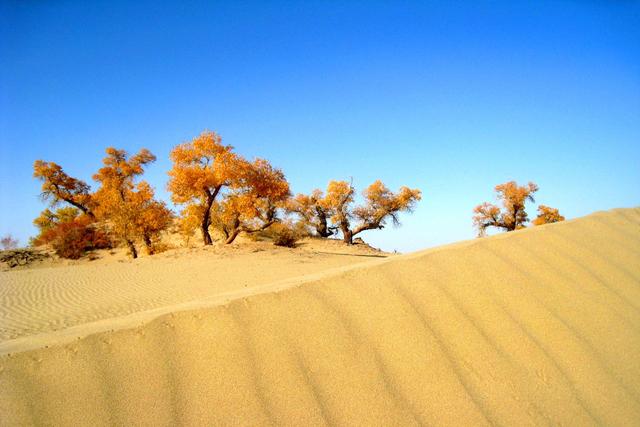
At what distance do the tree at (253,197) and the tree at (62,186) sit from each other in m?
13.5

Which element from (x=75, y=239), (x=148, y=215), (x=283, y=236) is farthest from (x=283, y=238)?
(x=75, y=239)

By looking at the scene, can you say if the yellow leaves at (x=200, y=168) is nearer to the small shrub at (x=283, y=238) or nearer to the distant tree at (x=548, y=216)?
the small shrub at (x=283, y=238)

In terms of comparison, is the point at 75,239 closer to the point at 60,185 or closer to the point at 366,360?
the point at 60,185

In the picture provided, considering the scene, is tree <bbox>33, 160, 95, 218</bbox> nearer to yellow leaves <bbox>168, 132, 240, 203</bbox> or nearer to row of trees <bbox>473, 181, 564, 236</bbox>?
yellow leaves <bbox>168, 132, 240, 203</bbox>

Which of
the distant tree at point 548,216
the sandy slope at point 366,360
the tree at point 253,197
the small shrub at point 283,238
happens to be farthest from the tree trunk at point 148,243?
the distant tree at point 548,216

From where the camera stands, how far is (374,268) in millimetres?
3434

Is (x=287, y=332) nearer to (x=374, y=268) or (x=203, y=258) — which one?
(x=374, y=268)

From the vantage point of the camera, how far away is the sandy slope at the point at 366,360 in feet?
6.43

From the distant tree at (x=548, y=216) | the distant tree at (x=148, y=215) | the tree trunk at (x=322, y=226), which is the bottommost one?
the distant tree at (x=548, y=216)

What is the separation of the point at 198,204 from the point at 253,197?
2467 mm

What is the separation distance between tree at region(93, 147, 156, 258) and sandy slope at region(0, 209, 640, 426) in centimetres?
1687

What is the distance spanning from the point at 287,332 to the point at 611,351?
8.46 feet

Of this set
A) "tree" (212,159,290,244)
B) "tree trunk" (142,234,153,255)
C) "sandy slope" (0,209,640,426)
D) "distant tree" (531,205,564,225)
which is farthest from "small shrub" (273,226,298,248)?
"distant tree" (531,205,564,225)

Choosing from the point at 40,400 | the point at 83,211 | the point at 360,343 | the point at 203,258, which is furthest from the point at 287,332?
the point at 83,211
